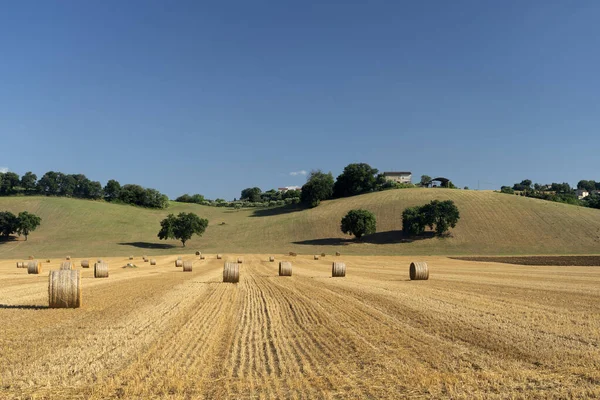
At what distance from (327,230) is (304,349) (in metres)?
91.4

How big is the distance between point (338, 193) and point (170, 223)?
6354cm

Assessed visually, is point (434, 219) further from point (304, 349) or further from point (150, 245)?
point (304, 349)

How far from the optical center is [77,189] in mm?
159875

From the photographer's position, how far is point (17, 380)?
7496 millimetres

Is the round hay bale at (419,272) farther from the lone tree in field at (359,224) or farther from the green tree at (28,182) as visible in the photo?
the green tree at (28,182)

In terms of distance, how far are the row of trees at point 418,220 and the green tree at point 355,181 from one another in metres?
48.5

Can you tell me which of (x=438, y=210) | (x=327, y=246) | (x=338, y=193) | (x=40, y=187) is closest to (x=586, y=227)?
(x=438, y=210)

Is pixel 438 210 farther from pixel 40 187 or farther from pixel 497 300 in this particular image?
pixel 40 187

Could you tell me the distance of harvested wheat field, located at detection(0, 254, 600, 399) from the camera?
7.14 metres

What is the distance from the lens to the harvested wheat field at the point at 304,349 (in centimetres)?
714

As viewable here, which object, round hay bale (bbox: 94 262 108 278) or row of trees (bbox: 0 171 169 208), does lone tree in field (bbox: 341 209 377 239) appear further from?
row of trees (bbox: 0 171 169 208)

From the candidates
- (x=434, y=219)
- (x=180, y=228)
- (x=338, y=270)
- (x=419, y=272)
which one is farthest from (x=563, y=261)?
(x=180, y=228)

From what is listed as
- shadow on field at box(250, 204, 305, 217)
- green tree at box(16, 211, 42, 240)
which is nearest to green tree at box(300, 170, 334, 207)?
shadow on field at box(250, 204, 305, 217)

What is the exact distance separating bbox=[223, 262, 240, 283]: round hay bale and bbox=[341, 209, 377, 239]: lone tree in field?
222ft
